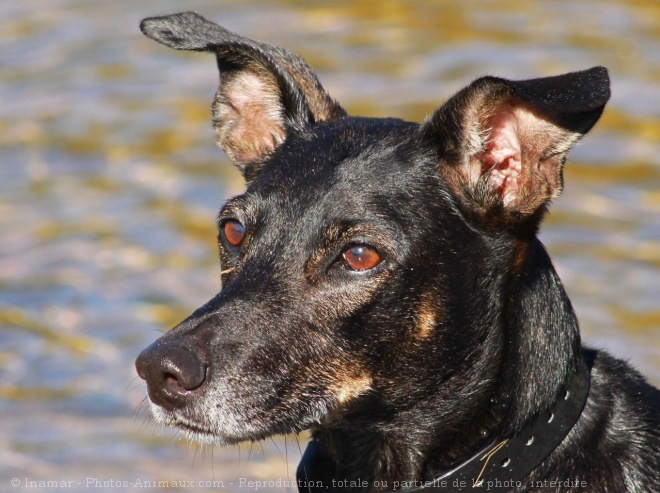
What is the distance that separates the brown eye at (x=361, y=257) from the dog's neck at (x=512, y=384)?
541mm

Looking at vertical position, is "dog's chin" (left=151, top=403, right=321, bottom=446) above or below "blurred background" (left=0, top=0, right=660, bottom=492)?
below

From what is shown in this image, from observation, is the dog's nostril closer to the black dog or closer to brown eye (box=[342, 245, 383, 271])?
the black dog

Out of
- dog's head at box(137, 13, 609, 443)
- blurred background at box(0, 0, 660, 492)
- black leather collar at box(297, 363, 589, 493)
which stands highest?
blurred background at box(0, 0, 660, 492)

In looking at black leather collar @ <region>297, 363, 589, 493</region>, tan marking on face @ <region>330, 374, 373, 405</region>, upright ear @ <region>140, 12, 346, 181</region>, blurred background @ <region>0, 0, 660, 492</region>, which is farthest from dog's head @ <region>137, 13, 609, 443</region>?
blurred background @ <region>0, 0, 660, 492</region>

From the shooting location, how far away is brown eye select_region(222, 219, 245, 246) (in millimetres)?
4855

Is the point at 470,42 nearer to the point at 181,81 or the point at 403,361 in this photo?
the point at 181,81

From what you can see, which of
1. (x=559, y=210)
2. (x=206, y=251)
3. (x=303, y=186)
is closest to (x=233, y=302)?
(x=303, y=186)

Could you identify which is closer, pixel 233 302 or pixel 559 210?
pixel 233 302

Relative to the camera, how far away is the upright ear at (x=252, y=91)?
5.15 m

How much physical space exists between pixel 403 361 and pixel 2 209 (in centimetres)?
619

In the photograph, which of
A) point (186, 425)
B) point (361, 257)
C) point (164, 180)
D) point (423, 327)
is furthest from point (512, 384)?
point (164, 180)

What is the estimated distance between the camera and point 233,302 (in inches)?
177

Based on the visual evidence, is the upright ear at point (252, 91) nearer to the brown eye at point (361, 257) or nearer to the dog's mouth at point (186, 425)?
the brown eye at point (361, 257)

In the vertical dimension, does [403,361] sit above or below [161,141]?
below
